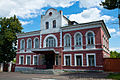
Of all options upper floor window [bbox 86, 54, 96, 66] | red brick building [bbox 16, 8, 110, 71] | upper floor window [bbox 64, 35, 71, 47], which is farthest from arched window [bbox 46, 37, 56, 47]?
upper floor window [bbox 86, 54, 96, 66]

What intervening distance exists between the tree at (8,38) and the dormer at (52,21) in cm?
1006

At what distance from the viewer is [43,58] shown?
1013 inches

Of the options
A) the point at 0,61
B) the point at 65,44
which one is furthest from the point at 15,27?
the point at 65,44

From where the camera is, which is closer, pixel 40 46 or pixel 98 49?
pixel 98 49

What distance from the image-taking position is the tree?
3219 centimetres

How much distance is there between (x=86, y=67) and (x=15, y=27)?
21.2 metres

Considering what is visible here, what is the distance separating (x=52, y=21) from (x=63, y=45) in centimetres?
531

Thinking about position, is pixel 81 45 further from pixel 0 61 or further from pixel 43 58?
pixel 0 61

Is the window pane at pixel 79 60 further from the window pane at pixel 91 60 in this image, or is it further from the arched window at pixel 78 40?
the arched window at pixel 78 40

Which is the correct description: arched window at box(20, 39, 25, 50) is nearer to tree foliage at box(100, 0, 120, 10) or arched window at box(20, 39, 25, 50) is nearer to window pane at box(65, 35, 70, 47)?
window pane at box(65, 35, 70, 47)

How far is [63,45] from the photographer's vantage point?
2419cm

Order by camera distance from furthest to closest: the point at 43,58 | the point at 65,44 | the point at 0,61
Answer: the point at 0,61 → the point at 43,58 → the point at 65,44

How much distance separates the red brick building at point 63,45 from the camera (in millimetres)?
21328

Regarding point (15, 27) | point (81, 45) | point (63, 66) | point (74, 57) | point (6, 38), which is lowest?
point (63, 66)
